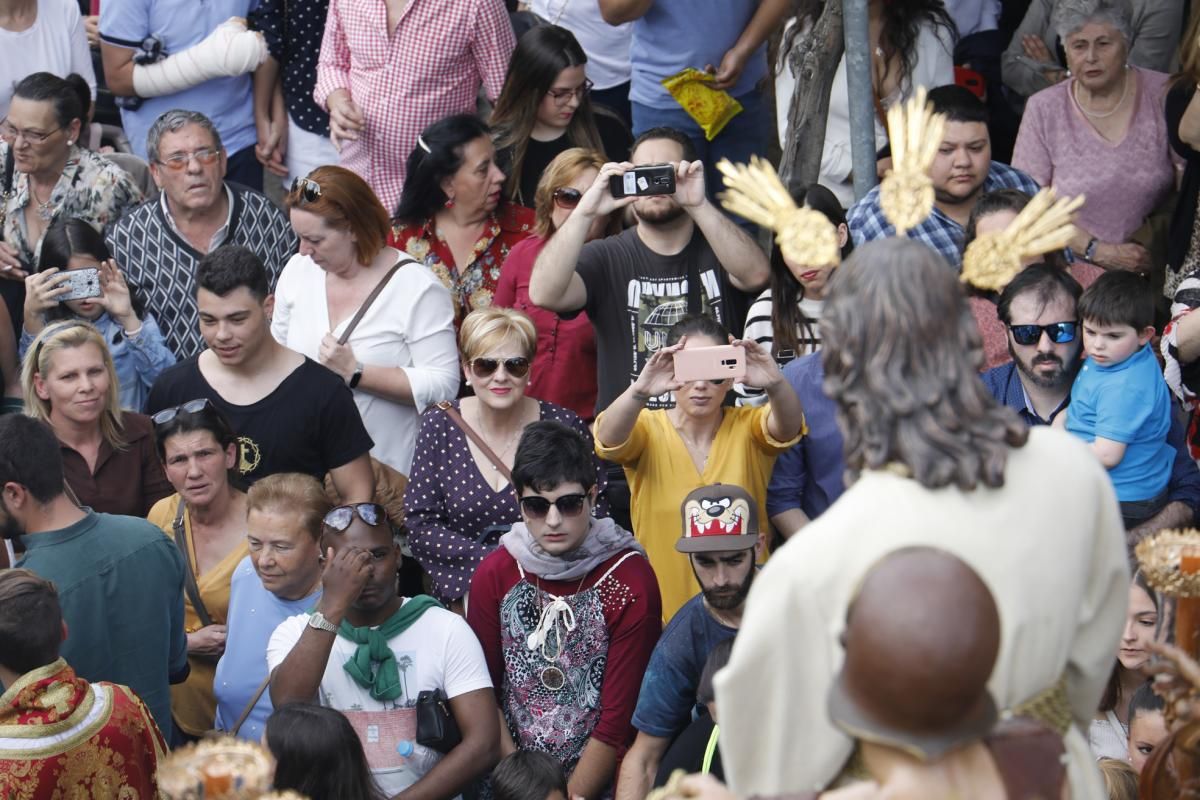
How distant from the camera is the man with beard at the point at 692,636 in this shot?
4.71m

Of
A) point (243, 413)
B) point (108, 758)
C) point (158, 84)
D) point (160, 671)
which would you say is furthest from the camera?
point (158, 84)

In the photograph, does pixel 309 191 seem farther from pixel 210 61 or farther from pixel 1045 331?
pixel 1045 331

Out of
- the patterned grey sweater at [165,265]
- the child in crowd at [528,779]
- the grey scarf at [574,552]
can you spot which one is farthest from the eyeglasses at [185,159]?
the child in crowd at [528,779]

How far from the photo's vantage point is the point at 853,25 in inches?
213

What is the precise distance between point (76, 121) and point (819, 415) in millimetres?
3521

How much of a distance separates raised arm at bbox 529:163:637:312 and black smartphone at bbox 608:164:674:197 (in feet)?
0.08

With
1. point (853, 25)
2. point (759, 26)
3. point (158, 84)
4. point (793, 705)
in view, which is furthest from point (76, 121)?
point (793, 705)

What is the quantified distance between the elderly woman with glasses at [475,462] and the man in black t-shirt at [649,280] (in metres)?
0.24

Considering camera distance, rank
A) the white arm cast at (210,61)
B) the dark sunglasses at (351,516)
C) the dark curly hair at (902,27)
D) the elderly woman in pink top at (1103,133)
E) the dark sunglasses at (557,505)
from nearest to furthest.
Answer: the dark sunglasses at (351,516)
the dark sunglasses at (557,505)
the elderly woman in pink top at (1103,133)
the dark curly hair at (902,27)
the white arm cast at (210,61)

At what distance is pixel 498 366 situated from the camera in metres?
5.64

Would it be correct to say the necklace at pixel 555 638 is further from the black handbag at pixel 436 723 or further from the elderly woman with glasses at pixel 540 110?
the elderly woman with glasses at pixel 540 110

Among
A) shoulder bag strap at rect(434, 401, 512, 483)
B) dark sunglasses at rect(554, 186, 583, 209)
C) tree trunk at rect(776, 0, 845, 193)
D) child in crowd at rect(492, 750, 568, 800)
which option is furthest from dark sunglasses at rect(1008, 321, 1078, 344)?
child in crowd at rect(492, 750, 568, 800)

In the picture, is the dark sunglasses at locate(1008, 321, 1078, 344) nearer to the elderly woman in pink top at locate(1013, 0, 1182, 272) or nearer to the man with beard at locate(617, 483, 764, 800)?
the man with beard at locate(617, 483, 764, 800)

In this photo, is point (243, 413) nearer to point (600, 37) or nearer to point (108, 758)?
point (108, 758)
